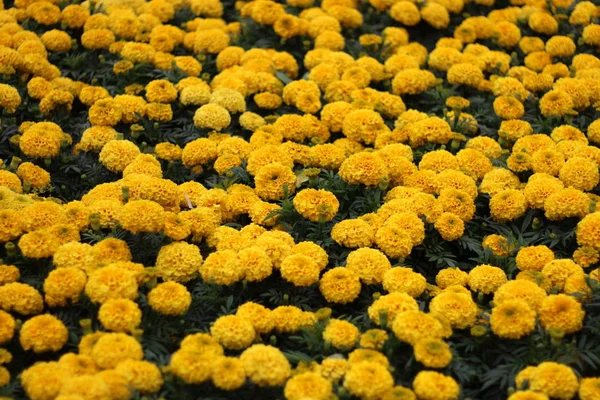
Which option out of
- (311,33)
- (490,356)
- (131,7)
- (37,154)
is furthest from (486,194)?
(131,7)

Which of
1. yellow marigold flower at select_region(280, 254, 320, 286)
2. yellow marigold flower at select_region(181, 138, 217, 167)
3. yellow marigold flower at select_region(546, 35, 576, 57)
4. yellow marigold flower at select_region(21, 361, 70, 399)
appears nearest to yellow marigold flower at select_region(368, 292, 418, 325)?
yellow marigold flower at select_region(280, 254, 320, 286)

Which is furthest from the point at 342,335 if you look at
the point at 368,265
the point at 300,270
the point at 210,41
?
the point at 210,41

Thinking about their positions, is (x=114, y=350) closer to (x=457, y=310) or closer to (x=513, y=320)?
(x=457, y=310)

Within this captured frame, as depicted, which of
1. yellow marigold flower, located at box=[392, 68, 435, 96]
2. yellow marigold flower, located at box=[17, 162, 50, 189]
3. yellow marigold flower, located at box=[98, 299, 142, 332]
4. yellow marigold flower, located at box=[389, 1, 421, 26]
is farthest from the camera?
yellow marigold flower, located at box=[389, 1, 421, 26]

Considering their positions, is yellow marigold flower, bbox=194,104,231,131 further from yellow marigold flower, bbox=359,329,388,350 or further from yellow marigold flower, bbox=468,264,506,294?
yellow marigold flower, bbox=359,329,388,350

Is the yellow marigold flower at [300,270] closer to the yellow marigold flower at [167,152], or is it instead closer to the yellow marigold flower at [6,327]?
the yellow marigold flower at [6,327]

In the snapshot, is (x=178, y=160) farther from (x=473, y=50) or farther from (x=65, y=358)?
(x=473, y=50)
